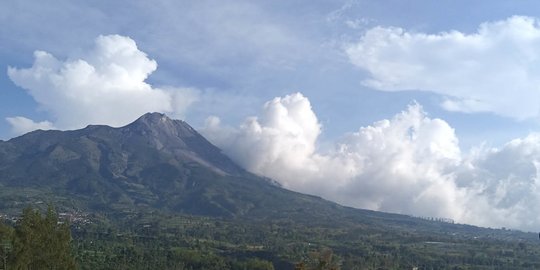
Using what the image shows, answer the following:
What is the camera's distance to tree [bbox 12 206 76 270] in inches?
2315

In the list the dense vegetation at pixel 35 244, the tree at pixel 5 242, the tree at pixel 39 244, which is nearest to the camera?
the tree at pixel 5 242

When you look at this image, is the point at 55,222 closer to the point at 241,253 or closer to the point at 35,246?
the point at 35,246

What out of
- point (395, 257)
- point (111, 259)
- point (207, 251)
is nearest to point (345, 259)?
point (395, 257)

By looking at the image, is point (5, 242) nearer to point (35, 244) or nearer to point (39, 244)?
point (35, 244)

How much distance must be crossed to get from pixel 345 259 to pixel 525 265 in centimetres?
6047

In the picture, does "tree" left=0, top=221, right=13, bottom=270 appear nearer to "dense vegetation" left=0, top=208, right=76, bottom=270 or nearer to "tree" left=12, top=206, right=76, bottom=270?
"dense vegetation" left=0, top=208, right=76, bottom=270

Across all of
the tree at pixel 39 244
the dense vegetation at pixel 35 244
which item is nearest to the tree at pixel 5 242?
the dense vegetation at pixel 35 244

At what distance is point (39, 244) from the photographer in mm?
60469

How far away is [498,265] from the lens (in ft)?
625

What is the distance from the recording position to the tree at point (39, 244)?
5881 cm

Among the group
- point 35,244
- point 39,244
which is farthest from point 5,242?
point 39,244

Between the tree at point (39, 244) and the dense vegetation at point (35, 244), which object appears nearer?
the dense vegetation at point (35, 244)

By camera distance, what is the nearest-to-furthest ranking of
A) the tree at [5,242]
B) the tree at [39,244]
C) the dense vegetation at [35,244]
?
1. the tree at [5,242]
2. the dense vegetation at [35,244]
3. the tree at [39,244]

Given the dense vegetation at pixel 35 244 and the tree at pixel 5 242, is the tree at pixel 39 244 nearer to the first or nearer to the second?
the dense vegetation at pixel 35 244
